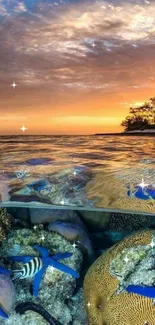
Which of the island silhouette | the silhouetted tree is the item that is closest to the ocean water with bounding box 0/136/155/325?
the island silhouette

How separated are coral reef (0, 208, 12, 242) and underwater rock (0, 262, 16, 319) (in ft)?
4.04

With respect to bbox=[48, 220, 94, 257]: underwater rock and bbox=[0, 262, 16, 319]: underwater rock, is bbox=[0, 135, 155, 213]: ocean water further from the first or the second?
bbox=[0, 262, 16, 319]: underwater rock

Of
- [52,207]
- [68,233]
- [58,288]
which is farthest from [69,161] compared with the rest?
[58,288]

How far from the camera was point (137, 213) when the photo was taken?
922 centimetres

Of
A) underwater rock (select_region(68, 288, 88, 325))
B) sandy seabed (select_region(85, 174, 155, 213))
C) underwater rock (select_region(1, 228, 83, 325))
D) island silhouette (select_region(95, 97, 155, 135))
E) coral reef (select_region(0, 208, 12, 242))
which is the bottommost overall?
underwater rock (select_region(68, 288, 88, 325))

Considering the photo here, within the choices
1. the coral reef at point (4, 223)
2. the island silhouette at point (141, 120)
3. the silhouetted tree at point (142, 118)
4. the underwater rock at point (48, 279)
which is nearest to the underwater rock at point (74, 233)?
the underwater rock at point (48, 279)

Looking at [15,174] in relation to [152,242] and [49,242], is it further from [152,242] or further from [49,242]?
[152,242]

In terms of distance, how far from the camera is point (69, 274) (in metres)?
6.84

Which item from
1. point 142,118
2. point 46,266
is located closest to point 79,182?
point 46,266

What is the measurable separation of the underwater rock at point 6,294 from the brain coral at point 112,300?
4.36ft

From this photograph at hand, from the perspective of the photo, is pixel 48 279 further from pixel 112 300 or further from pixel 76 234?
pixel 112 300

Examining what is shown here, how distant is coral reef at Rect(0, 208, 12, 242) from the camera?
727 cm

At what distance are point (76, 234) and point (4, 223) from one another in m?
1.60

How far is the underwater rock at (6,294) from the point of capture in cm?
592
